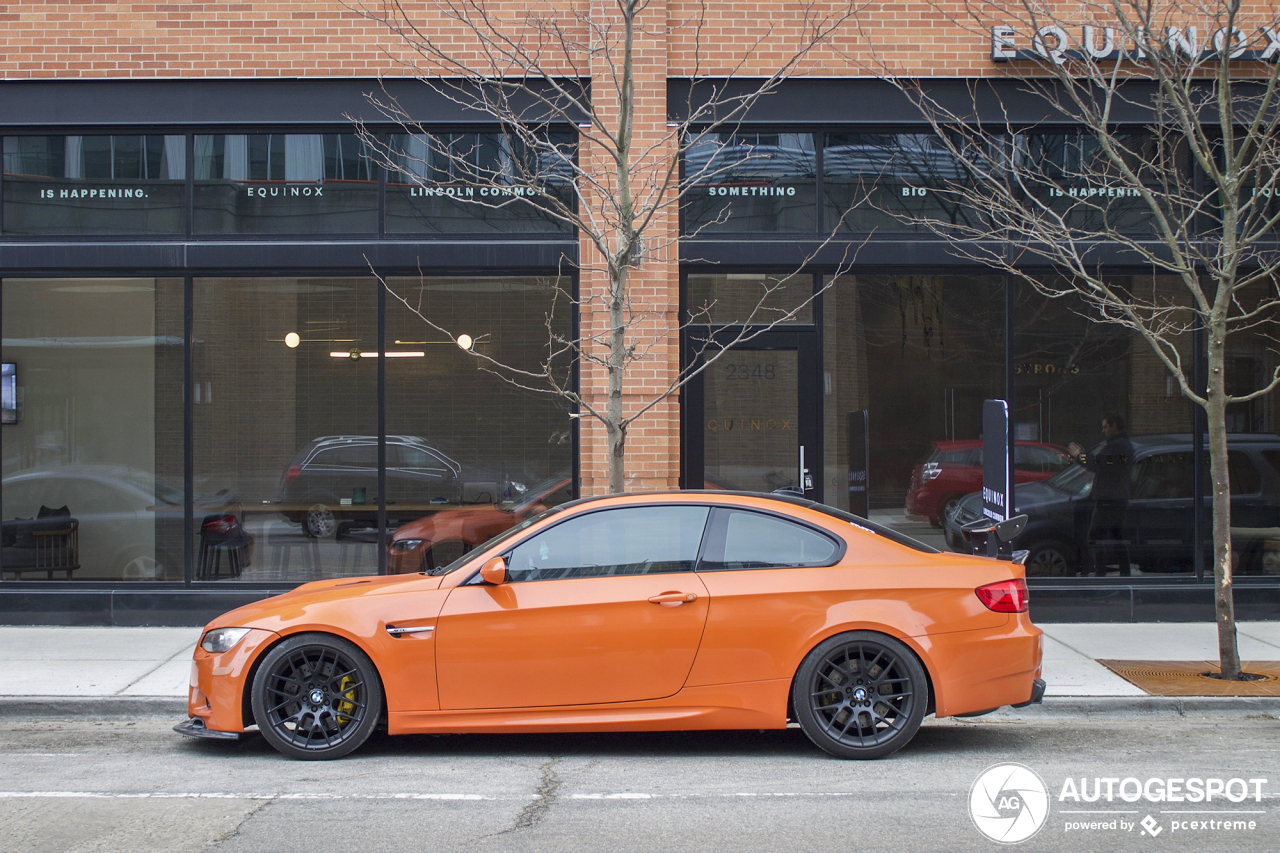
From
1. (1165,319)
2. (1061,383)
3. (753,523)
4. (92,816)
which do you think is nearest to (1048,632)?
(1061,383)

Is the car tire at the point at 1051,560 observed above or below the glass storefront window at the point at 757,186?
below

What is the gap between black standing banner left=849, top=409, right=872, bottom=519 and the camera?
10.0m

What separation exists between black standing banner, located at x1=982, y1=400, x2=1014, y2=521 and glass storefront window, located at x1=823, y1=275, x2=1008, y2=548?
2.09 meters

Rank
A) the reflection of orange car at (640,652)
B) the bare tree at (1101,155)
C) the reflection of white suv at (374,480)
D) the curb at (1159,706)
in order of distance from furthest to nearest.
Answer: the reflection of white suv at (374,480) < the bare tree at (1101,155) < the curb at (1159,706) < the reflection of orange car at (640,652)

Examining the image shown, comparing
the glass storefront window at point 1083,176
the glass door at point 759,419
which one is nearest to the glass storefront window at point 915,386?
the glass door at point 759,419

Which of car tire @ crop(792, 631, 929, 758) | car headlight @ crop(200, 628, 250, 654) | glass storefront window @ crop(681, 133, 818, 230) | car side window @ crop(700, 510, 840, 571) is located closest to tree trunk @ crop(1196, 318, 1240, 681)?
car tire @ crop(792, 631, 929, 758)

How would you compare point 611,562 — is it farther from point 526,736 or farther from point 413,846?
point 413,846

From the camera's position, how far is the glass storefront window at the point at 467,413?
1001 cm

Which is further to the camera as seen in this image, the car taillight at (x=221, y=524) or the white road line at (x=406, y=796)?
the car taillight at (x=221, y=524)

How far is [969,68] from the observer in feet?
33.1

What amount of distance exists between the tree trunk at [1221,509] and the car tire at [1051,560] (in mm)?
2310

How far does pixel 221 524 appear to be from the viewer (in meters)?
10.1

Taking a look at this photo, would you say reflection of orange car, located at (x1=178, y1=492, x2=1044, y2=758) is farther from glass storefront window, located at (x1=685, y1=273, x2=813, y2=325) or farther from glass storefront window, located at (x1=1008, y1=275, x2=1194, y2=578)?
glass storefront window, located at (x1=685, y1=273, x2=813, y2=325)

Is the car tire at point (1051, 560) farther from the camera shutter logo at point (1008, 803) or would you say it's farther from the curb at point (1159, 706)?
the camera shutter logo at point (1008, 803)
